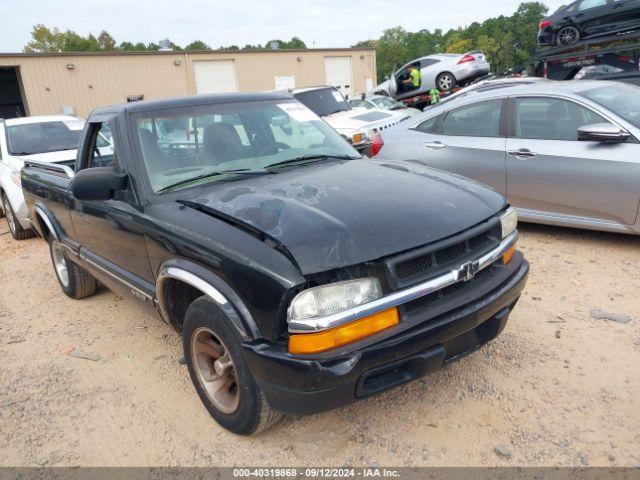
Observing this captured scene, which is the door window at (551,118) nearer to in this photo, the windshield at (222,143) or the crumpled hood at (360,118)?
the windshield at (222,143)

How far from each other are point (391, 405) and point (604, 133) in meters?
3.33

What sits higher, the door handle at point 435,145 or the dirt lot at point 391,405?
the door handle at point 435,145

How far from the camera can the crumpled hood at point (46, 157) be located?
7.08 m

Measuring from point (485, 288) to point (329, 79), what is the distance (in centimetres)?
3177

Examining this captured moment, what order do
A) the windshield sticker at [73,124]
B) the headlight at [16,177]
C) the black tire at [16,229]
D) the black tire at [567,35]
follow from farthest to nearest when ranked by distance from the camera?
the black tire at [567,35]
the windshield sticker at [73,124]
the black tire at [16,229]
the headlight at [16,177]

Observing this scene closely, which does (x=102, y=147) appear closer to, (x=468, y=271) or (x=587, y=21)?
(x=468, y=271)

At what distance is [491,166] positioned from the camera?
5.42 m

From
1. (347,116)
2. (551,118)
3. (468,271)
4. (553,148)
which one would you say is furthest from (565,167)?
(347,116)

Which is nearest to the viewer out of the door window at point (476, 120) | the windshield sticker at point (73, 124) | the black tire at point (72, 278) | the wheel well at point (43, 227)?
the black tire at point (72, 278)

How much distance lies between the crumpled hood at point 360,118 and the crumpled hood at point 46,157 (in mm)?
4600

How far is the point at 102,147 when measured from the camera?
150 inches

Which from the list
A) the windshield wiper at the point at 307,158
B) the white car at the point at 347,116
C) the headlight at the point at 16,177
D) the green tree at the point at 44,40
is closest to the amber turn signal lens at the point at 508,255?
the windshield wiper at the point at 307,158

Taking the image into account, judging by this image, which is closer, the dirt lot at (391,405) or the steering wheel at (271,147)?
the dirt lot at (391,405)
